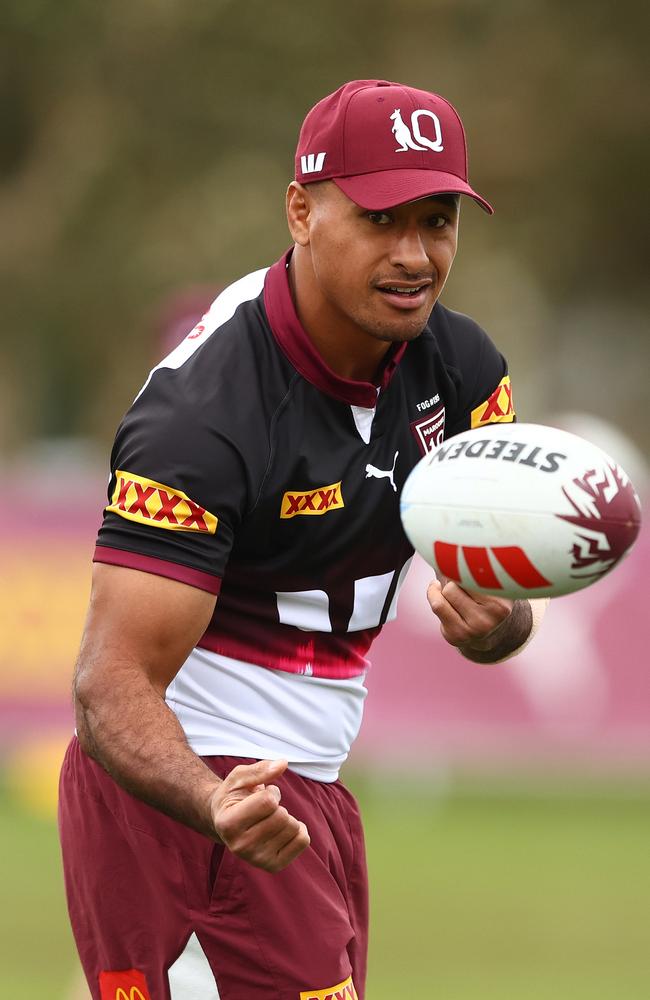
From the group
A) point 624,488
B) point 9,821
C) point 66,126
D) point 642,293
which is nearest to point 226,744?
point 624,488

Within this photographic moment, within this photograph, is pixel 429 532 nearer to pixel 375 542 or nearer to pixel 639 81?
pixel 375 542

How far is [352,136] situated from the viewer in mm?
4781

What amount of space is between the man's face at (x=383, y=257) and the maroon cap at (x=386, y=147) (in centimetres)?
6

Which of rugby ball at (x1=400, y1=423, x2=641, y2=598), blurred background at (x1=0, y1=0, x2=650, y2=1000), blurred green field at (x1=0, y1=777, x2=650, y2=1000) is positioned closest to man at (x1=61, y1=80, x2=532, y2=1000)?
rugby ball at (x1=400, y1=423, x2=641, y2=598)

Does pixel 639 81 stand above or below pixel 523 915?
above

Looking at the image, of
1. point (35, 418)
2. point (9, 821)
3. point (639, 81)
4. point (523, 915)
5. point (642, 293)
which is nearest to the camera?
point (523, 915)

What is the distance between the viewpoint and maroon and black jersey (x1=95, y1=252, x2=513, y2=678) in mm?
4594

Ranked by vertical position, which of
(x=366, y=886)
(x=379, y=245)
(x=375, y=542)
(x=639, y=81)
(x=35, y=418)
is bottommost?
(x=35, y=418)

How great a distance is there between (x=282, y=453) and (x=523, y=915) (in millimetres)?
5606

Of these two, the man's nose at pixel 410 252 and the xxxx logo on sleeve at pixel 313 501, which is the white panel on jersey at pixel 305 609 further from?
the man's nose at pixel 410 252

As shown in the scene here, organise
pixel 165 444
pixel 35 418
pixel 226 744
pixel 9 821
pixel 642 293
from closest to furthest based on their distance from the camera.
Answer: pixel 165 444, pixel 226 744, pixel 9 821, pixel 35 418, pixel 642 293

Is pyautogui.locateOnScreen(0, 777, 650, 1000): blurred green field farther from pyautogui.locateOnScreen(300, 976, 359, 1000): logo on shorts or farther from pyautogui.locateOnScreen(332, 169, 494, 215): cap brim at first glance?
pyautogui.locateOnScreen(332, 169, 494, 215): cap brim

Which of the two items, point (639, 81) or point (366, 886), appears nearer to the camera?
point (366, 886)

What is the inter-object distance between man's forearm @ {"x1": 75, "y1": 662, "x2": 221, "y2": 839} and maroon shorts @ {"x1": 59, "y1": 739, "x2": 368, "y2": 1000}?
0.35 meters
